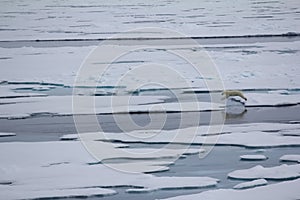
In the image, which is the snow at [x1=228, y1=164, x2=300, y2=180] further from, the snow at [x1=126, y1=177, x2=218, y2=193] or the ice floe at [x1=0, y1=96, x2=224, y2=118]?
the ice floe at [x1=0, y1=96, x2=224, y2=118]

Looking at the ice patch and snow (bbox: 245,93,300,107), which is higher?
snow (bbox: 245,93,300,107)

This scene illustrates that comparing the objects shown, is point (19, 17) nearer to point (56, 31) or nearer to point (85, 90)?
point (56, 31)

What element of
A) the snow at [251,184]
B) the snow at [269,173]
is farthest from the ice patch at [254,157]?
the snow at [251,184]

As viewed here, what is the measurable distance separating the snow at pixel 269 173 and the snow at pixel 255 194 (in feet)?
0.83

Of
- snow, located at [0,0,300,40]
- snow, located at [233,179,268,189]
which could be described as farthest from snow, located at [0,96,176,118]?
snow, located at [0,0,300,40]

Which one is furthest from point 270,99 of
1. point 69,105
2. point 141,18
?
point 141,18

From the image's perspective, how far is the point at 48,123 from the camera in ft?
24.3

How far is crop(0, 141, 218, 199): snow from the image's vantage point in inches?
195

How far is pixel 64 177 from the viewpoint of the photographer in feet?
17.3

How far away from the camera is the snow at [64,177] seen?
4.96 metres

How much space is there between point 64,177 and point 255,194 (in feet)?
4.79

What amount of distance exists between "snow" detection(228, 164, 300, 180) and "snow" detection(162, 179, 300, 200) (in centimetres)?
25

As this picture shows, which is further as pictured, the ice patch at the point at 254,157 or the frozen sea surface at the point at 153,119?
the ice patch at the point at 254,157

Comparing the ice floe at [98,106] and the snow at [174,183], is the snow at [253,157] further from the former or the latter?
the ice floe at [98,106]
